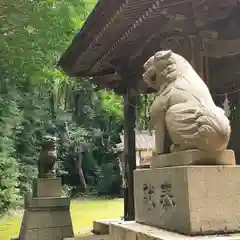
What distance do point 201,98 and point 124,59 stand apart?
18.2 feet

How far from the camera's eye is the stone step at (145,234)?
11.4 feet

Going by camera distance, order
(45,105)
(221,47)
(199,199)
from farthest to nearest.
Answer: (45,105), (221,47), (199,199)

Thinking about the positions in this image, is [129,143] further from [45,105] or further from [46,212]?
[45,105]

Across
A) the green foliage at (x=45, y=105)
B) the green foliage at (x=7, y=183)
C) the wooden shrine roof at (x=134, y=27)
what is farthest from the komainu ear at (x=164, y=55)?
the green foliage at (x=7, y=183)

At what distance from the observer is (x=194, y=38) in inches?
267

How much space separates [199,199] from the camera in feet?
11.8

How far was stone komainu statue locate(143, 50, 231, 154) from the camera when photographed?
3748mm

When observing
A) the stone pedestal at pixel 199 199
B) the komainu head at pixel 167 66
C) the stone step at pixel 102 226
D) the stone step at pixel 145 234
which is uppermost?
the komainu head at pixel 167 66

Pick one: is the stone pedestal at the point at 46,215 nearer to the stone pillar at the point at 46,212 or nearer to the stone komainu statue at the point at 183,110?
the stone pillar at the point at 46,212

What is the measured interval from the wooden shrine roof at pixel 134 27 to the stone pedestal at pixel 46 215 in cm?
305

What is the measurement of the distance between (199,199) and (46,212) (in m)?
6.52

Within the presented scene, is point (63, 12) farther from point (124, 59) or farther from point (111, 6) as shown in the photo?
point (111, 6)

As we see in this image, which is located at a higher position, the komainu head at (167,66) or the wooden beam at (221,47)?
the wooden beam at (221,47)

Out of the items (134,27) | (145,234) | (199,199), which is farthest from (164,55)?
(134,27)
